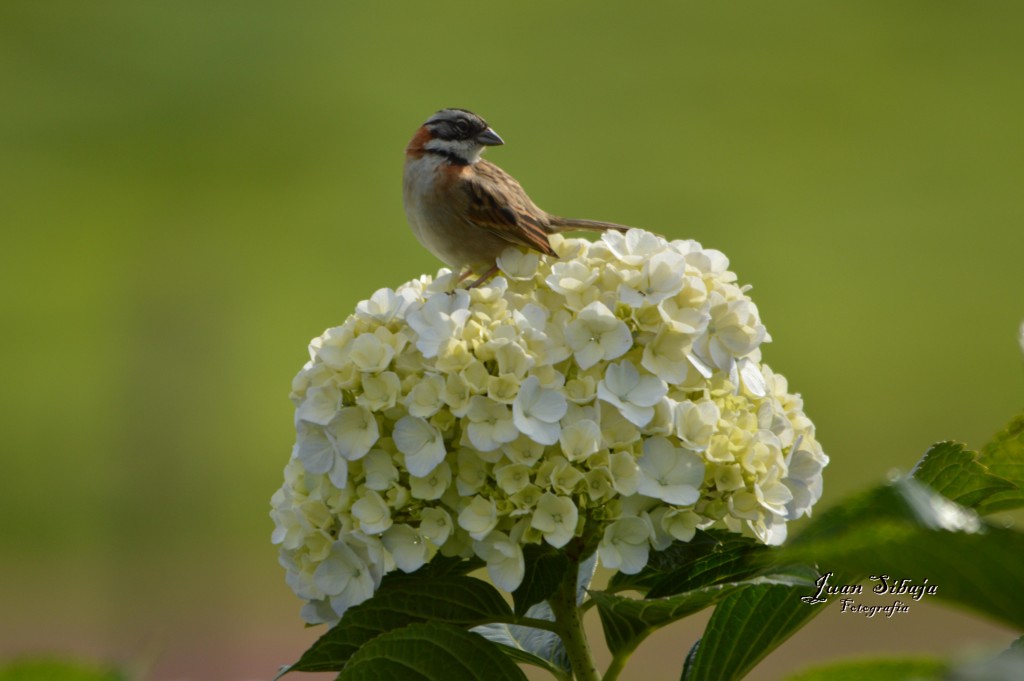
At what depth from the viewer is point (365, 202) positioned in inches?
698

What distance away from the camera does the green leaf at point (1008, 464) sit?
1683 millimetres

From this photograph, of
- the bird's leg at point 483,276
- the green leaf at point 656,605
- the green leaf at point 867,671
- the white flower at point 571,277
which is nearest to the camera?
the green leaf at point 867,671

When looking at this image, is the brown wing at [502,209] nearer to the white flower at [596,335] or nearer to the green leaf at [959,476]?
the white flower at [596,335]

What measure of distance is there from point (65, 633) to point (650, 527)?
7.91 meters

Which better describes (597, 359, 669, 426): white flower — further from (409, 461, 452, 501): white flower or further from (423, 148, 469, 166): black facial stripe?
(423, 148, 469, 166): black facial stripe

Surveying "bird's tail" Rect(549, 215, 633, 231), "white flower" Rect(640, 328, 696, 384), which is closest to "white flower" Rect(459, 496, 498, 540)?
"white flower" Rect(640, 328, 696, 384)

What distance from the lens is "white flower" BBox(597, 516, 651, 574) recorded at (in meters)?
1.72

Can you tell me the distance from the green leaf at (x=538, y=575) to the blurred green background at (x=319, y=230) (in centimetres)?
517

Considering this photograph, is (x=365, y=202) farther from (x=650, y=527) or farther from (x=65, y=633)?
(x=650, y=527)

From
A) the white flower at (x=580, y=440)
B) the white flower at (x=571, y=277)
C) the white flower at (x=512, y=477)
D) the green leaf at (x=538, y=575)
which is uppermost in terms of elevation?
the white flower at (x=571, y=277)

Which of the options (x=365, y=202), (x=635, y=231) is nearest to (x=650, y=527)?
(x=635, y=231)

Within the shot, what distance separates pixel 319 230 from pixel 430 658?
52.3 feet

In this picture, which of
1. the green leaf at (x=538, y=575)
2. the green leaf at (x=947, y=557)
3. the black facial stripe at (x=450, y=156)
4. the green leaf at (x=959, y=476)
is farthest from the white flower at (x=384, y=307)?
the black facial stripe at (x=450, y=156)

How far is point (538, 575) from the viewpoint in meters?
1.77
